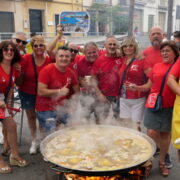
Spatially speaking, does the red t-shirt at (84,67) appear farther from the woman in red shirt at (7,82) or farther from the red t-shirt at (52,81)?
the woman in red shirt at (7,82)

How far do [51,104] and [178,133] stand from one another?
68.6 inches

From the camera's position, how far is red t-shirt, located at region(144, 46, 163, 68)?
12.2ft

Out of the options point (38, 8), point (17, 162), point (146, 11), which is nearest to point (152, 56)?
point (17, 162)

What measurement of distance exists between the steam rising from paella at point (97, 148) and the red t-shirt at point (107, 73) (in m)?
0.80

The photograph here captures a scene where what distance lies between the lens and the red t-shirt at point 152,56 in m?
3.71

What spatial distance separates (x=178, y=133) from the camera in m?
2.79

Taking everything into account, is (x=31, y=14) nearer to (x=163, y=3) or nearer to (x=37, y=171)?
(x=37, y=171)

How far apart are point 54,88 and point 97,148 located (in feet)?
3.49

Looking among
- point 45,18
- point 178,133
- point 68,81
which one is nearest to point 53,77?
point 68,81

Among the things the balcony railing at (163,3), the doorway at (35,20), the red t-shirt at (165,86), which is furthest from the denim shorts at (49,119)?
the balcony railing at (163,3)

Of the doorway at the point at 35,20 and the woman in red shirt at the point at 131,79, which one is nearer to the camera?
the woman in red shirt at the point at 131,79

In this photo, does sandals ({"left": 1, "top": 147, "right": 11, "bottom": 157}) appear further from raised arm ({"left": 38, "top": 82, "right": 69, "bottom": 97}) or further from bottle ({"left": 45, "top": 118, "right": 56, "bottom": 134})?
raised arm ({"left": 38, "top": 82, "right": 69, "bottom": 97})

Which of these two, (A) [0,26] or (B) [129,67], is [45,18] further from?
(B) [129,67]

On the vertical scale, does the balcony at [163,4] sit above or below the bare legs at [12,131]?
above
